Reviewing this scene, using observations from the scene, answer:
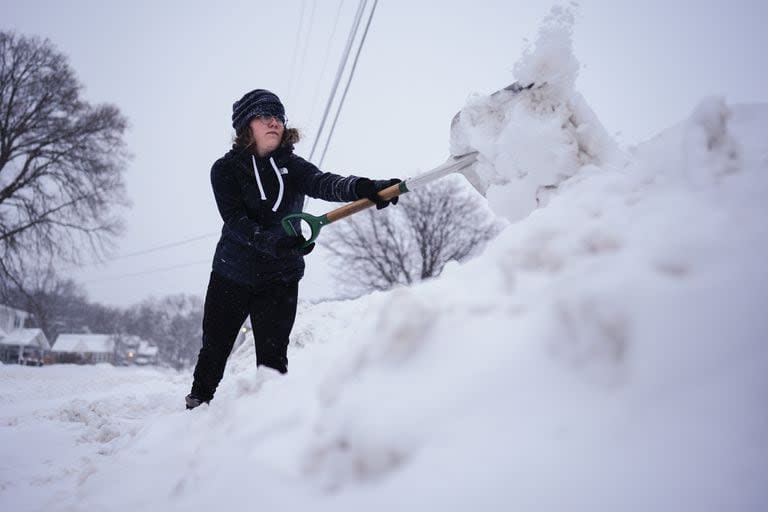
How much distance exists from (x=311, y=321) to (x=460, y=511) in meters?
5.50

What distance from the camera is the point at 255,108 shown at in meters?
2.24

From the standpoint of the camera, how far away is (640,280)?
2.44ft

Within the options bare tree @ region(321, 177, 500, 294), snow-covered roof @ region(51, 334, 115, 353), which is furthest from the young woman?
snow-covered roof @ region(51, 334, 115, 353)

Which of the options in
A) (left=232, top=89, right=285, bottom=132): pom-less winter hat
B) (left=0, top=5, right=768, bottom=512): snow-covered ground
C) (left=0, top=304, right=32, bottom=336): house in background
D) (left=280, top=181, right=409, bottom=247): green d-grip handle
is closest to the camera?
(left=0, top=5, right=768, bottom=512): snow-covered ground

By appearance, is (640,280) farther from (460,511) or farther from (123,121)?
(123,121)

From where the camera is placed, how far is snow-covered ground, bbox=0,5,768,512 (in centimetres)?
60

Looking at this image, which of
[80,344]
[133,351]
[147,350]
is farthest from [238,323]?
[147,350]

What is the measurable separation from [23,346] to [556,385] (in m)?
62.4

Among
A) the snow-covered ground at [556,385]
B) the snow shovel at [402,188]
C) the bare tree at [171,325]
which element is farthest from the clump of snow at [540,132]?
the bare tree at [171,325]

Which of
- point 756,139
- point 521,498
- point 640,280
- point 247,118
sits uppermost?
point 247,118

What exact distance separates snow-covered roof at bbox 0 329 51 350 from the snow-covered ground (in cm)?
5846

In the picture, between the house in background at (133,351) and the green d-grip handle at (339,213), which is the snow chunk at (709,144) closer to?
the green d-grip handle at (339,213)

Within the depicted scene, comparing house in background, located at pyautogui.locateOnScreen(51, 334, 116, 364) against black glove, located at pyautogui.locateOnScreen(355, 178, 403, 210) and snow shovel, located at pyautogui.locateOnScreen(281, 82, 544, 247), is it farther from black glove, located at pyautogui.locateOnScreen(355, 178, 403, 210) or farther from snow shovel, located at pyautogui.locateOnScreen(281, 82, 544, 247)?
black glove, located at pyautogui.locateOnScreen(355, 178, 403, 210)

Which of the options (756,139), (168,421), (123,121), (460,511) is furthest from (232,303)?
(123,121)
